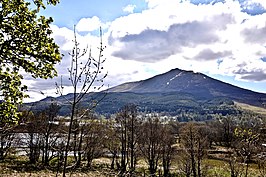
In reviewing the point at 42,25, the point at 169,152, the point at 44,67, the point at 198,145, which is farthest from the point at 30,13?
the point at 169,152

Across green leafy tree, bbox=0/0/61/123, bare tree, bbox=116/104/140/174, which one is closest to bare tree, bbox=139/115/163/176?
bare tree, bbox=116/104/140/174

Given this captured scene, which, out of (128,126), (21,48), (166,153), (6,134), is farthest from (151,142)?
(21,48)

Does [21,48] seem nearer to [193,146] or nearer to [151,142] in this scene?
[193,146]

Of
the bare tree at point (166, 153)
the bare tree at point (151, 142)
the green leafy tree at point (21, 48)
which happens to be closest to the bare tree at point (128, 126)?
the bare tree at point (151, 142)

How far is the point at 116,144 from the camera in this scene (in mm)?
49438

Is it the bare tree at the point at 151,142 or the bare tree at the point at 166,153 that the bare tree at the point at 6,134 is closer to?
the bare tree at the point at 151,142

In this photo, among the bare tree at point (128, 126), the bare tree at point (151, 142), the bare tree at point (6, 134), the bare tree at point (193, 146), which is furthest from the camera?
the bare tree at point (128, 126)

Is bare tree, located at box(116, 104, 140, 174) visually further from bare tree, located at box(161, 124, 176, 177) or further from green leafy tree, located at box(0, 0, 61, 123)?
green leafy tree, located at box(0, 0, 61, 123)

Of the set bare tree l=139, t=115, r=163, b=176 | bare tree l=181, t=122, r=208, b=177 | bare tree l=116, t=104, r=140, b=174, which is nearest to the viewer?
bare tree l=181, t=122, r=208, b=177

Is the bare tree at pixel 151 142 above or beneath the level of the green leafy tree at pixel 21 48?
beneath

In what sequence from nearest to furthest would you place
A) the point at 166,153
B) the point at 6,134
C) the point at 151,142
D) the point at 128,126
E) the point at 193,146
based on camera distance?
the point at 6,134 → the point at 193,146 → the point at 151,142 → the point at 166,153 → the point at 128,126

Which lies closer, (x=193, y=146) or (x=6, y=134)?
(x=6, y=134)

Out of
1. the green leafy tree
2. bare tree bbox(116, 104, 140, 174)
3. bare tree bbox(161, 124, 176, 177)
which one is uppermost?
the green leafy tree

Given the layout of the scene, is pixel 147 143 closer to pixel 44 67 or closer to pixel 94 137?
pixel 94 137
